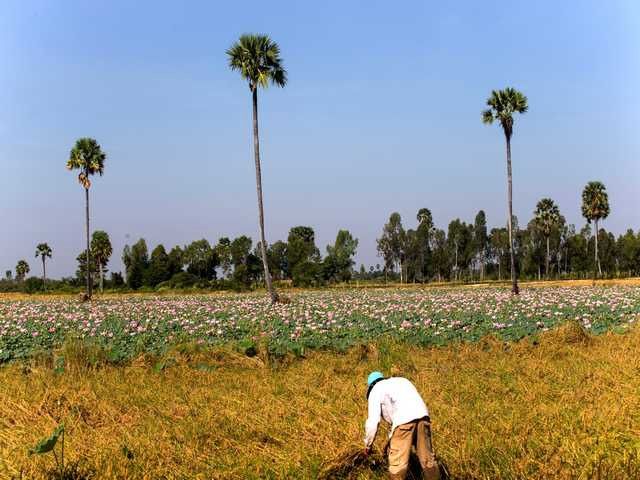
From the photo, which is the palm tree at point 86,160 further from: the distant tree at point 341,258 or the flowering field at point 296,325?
the distant tree at point 341,258

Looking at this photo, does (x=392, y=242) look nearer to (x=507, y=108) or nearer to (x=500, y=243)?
(x=500, y=243)

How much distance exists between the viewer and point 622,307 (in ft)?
67.2

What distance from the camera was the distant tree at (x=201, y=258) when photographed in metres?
101

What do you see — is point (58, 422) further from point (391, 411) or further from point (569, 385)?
point (569, 385)

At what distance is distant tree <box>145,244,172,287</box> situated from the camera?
79.9 meters

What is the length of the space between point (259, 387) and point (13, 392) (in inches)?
160

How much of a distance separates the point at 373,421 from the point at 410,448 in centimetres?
44

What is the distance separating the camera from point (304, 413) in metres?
7.88

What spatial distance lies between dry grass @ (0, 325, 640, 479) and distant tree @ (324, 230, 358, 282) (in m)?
73.3

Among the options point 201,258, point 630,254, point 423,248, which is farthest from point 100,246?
point 630,254

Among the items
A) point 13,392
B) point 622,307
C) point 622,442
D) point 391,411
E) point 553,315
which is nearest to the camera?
point 391,411

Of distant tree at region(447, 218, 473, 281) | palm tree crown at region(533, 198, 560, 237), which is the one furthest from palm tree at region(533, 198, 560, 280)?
distant tree at region(447, 218, 473, 281)

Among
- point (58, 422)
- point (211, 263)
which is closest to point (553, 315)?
point (58, 422)

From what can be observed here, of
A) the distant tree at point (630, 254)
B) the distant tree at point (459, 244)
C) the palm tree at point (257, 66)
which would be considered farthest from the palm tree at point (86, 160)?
the distant tree at point (630, 254)
